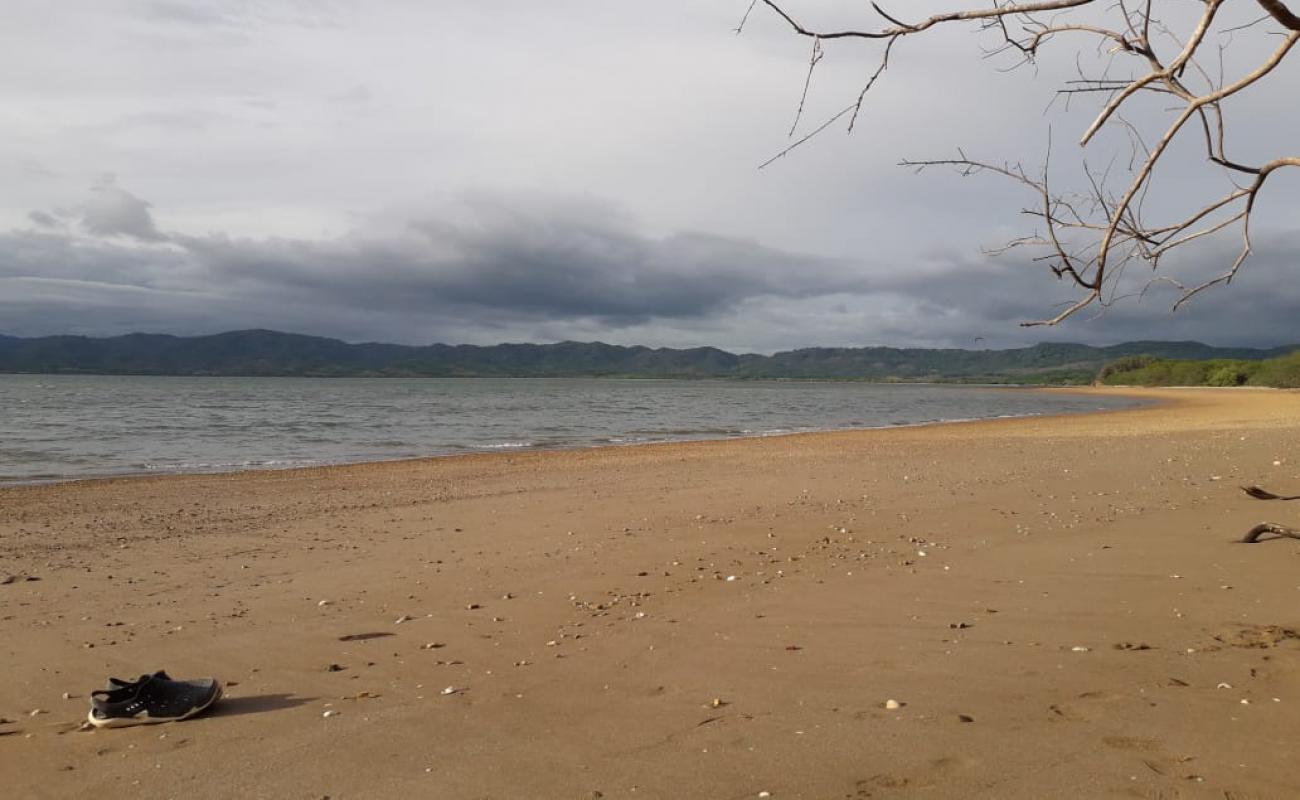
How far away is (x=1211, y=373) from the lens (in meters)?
106

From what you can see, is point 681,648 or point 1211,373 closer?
point 681,648

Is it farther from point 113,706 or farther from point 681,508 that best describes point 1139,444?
point 113,706

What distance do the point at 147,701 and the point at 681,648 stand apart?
114 inches

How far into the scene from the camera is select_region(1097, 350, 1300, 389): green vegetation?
8832cm

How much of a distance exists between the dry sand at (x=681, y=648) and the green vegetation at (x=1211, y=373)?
96.8 metres

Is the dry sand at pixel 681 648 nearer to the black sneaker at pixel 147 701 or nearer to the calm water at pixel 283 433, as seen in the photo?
the black sneaker at pixel 147 701

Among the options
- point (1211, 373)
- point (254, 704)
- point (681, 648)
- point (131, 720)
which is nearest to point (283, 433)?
point (254, 704)

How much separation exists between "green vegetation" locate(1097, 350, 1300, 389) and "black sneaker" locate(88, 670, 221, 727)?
102874mm

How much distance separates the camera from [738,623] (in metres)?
5.62

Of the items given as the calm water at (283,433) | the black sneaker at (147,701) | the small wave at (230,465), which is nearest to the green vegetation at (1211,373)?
the calm water at (283,433)

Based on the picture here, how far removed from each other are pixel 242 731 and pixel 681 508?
750 centimetres

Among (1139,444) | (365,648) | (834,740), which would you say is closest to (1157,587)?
(834,740)

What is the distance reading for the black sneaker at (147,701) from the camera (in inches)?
162

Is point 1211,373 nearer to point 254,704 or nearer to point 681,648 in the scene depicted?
point 681,648
